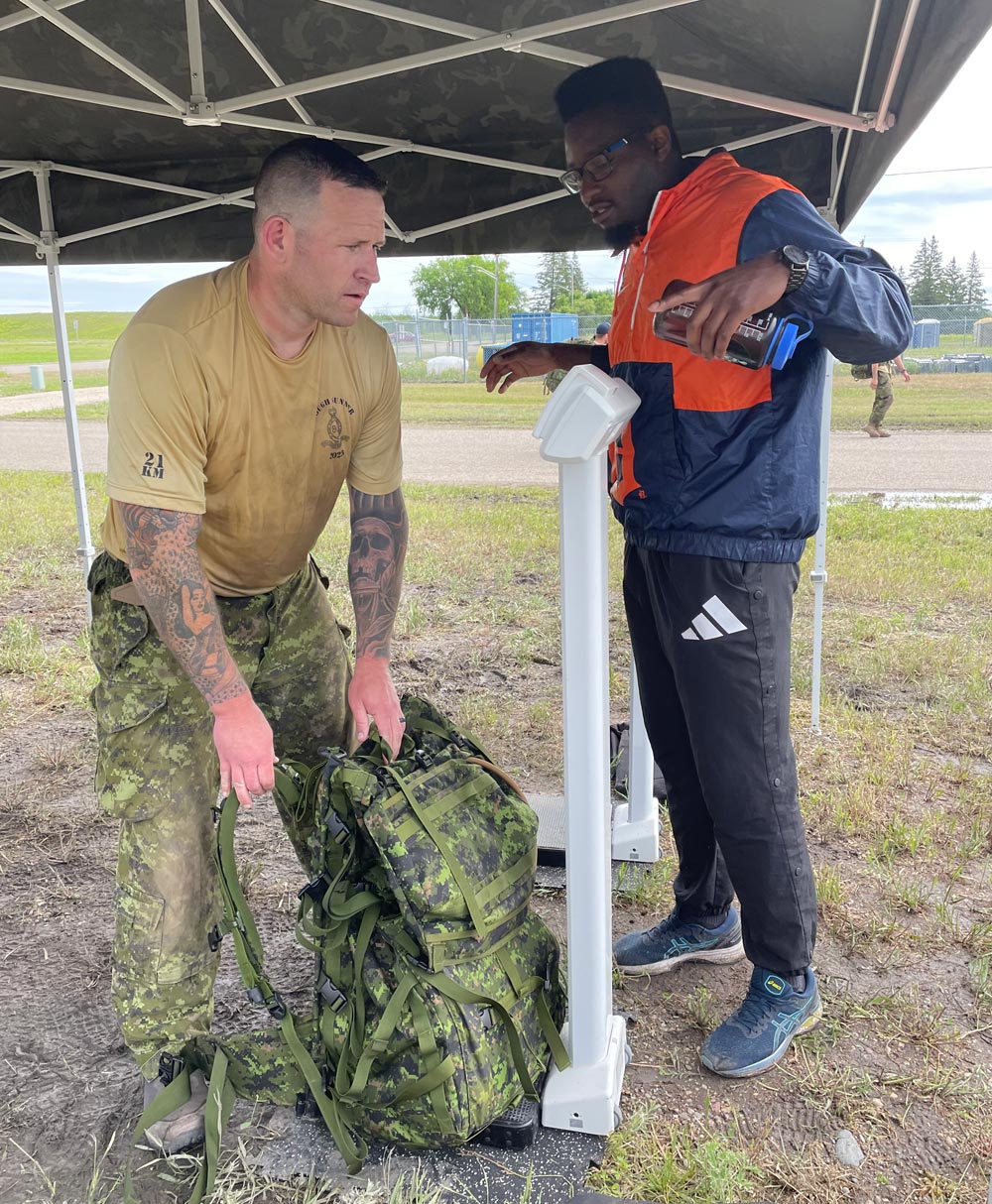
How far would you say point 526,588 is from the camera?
7.04 m

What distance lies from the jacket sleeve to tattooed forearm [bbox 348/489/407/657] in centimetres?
106

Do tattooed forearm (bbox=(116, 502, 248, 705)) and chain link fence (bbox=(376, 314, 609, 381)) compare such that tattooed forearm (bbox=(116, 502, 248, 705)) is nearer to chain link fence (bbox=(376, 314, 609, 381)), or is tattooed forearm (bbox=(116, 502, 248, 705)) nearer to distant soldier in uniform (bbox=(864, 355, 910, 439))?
distant soldier in uniform (bbox=(864, 355, 910, 439))

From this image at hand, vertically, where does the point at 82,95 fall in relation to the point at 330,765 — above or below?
above

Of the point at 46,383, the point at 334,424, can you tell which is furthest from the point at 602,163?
the point at 46,383

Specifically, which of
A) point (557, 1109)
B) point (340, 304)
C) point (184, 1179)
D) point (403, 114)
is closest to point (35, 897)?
point (184, 1179)

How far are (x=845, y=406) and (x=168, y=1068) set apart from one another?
19279 mm

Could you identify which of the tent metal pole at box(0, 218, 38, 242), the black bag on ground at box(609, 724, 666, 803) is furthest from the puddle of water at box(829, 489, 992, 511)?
the tent metal pole at box(0, 218, 38, 242)

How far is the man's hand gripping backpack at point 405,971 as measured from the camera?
185 cm

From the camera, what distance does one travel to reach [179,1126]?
2002 mm

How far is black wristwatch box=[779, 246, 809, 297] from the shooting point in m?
1.61

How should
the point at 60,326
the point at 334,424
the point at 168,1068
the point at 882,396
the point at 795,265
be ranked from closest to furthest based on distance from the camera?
the point at 795,265 < the point at 168,1068 < the point at 334,424 < the point at 60,326 < the point at 882,396

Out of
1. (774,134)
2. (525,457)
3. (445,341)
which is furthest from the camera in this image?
(445,341)

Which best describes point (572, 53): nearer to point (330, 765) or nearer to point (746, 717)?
point (746, 717)

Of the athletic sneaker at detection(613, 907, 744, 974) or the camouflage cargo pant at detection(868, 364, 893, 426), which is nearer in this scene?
the athletic sneaker at detection(613, 907, 744, 974)
